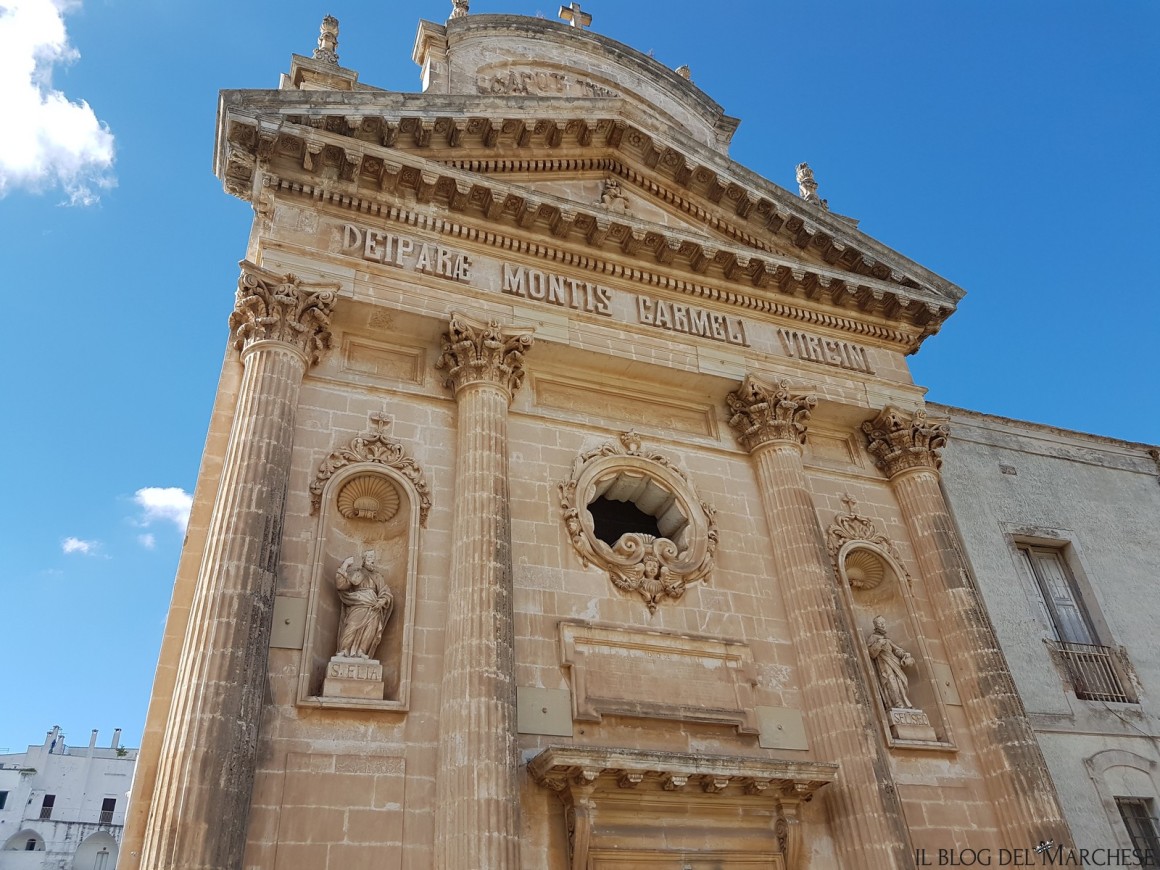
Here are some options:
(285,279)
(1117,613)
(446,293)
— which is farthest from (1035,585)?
(285,279)

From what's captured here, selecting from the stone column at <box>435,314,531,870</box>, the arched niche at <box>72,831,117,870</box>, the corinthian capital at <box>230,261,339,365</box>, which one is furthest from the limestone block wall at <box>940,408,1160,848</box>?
the arched niche at <box>72,831,117,870</box>

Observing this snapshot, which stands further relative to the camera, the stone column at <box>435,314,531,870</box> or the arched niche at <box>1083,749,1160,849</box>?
the arched niche at <box>1083,749,1160,849</box>

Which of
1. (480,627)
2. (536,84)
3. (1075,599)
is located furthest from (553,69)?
(1075,599)

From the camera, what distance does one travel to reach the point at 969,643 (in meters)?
12.4

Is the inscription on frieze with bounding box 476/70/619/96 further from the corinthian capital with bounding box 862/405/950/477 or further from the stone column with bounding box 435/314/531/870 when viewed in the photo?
the corinthian capital with bounding box 862/405/950/477

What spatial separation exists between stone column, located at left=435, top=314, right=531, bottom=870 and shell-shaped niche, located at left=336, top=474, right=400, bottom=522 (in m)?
0.85

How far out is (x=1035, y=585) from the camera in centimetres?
1554

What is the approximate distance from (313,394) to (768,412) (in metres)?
6.73

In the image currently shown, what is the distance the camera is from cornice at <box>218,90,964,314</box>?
1219cm

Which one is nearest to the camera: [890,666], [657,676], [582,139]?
[657,676]

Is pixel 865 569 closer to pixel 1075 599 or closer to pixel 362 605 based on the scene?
pixel 1075 599

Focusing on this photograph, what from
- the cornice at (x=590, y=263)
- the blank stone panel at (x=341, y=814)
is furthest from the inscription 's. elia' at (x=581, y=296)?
the blank stone panel at (x=341, y=814)

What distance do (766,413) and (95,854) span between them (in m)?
41.5

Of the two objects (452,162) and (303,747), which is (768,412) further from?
(303,747)
